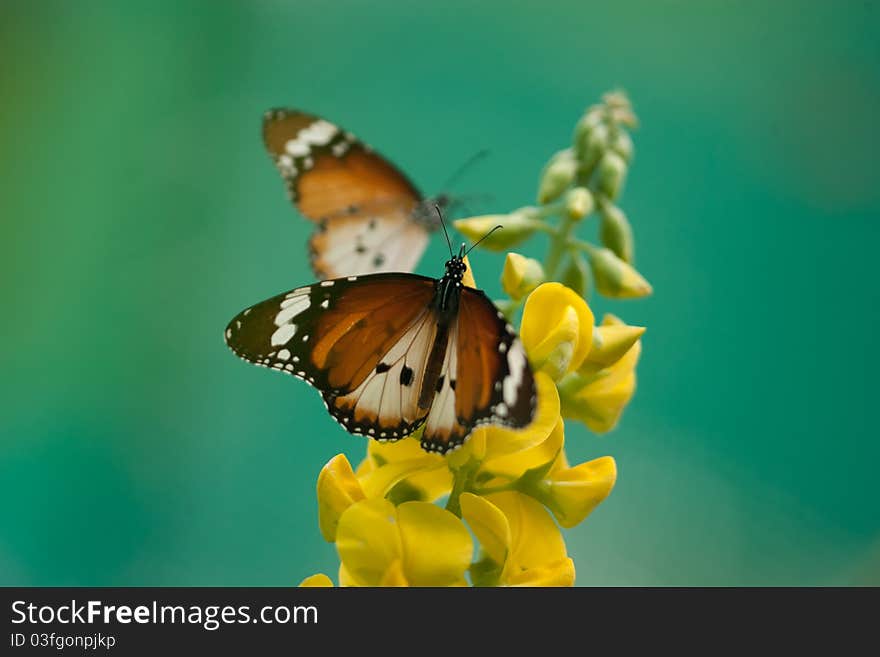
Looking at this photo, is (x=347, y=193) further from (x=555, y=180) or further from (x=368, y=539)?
(x=368, y=539)

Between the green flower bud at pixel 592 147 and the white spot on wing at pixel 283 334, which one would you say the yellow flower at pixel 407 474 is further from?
the green flower bud at pixel 592 147

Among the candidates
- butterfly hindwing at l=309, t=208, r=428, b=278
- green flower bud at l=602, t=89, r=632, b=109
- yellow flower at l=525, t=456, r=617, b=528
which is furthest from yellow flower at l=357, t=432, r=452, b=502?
butterfly hindwing at l=309, t=208, r=428, b=278

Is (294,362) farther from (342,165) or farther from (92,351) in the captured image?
(92,351)

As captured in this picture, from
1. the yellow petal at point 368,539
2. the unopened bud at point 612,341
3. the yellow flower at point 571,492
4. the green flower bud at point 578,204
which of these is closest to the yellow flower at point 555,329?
the unopened bud at point 612,341

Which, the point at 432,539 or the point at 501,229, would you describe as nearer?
the point at 432,539

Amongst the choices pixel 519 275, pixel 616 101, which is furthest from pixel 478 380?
pixel 616 101

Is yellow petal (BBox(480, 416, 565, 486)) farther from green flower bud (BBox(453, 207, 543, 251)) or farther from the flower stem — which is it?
green flower bud (BBox(453, 207, 543, 251))
